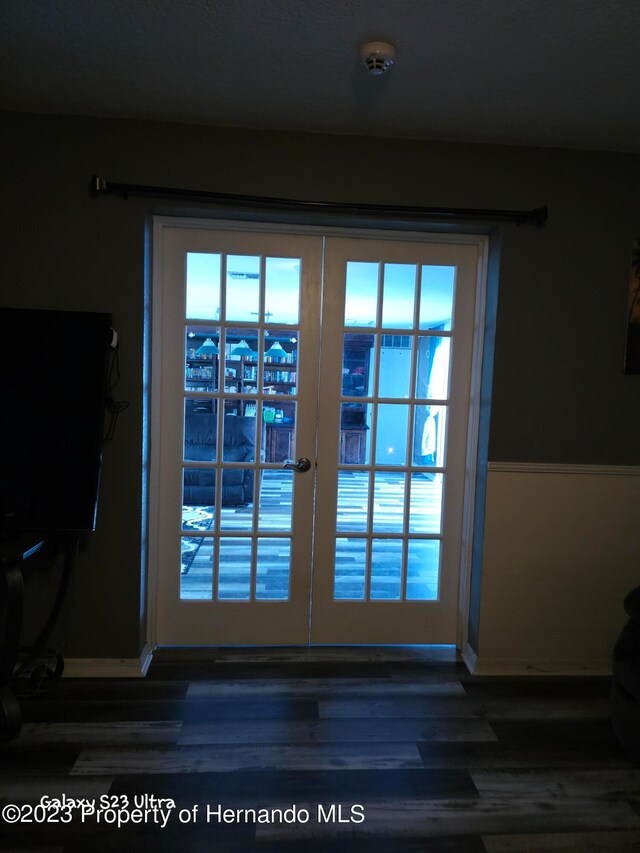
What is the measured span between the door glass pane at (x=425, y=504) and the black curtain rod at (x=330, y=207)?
126 cm

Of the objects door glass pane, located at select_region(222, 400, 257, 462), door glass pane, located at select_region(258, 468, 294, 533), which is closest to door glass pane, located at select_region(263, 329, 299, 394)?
door glass pane, located at select_region(222, 400, 257, 462)

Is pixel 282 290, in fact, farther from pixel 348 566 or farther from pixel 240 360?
pixel 348 566

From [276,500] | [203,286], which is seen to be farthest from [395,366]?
[203,286]

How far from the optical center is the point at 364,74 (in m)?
1.75

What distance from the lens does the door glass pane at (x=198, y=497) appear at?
2.40 metres

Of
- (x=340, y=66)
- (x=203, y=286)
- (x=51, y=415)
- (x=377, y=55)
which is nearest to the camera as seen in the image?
(x=377, y=55)

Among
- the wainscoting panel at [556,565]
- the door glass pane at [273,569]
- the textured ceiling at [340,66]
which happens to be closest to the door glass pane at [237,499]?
the door glass pane at [273,569]

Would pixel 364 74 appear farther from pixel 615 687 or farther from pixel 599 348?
pixel 615 687

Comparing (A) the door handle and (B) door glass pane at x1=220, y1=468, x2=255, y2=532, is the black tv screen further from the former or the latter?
(A) the door handle

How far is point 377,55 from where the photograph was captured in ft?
5.23

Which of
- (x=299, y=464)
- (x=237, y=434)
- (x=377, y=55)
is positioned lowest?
(x=299, y=464)

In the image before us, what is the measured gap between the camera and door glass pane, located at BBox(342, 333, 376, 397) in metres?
2.40

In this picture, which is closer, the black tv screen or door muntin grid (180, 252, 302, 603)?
the black tv screen

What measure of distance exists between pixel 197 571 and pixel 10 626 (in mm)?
945
